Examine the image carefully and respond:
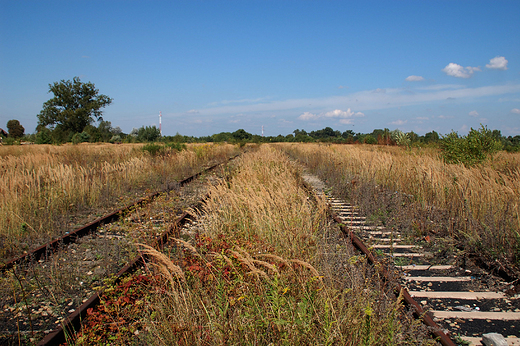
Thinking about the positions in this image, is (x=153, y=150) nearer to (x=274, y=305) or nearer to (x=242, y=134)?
(x=274, y=305)

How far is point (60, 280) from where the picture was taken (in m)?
3.59

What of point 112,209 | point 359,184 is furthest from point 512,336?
point 112,209

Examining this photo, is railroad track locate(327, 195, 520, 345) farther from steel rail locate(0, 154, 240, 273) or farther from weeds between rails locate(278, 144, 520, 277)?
steel rail locate(0, 154, 240, 273)

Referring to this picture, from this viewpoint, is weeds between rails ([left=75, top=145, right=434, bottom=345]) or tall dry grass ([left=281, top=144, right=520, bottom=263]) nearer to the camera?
weeds between rails ([left=75, top=145, right=434, bottom=345])

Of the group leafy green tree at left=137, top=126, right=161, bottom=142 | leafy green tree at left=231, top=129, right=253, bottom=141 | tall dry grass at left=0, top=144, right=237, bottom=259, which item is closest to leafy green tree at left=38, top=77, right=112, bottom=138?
leafy green tree at left=137, top=126, right=161, bottom=142

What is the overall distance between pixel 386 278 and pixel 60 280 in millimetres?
3772

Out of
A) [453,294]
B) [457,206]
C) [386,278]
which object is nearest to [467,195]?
[457,206]

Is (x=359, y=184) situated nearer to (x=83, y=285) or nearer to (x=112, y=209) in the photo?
(x=112, y=209)

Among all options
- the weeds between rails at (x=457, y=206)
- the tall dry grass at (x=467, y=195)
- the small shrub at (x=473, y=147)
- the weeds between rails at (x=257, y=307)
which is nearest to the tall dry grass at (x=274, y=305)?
the weeds between rails at (x=257, y=307)

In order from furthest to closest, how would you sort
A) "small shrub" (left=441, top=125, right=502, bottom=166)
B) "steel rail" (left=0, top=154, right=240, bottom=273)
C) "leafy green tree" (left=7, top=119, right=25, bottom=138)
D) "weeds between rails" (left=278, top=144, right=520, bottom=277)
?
"leafy green tree" (left=7, top=119, right=25, bottom=138)
"small shrub" (left=441, top=125, right=502, bottom=166)
"weeds between rails" (left=278, top=144, right=520, bottom=277)
"steel rail" (left=0, top=154, right=240, bottom=273)

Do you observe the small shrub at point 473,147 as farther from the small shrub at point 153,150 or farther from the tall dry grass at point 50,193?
the small shrub at point 153,150

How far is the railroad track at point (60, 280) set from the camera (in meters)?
2.76

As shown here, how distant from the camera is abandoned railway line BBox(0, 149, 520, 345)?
272 cm

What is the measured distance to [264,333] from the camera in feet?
7.63
